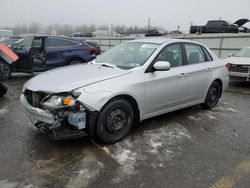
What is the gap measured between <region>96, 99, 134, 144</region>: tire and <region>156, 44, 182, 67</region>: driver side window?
1.23 m

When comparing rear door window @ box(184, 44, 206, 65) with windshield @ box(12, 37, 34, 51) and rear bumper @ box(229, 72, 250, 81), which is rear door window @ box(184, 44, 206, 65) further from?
windshield @ box(12, 37, 34, 51)

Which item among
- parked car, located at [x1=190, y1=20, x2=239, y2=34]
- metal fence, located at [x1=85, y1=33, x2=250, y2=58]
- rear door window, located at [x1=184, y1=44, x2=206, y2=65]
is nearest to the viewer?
rear door window, located at [x1=184, y1=44, x2=206, y2=65]

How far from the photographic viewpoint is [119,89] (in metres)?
3.88

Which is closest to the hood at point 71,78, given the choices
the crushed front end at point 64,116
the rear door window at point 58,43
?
the crushed front end at point 64,116

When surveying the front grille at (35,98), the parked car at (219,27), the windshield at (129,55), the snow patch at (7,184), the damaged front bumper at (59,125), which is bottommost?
the snow patch at (7,184)

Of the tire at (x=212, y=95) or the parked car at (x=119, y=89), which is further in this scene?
the tire at (x=212, y=95)

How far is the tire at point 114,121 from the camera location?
3781mm

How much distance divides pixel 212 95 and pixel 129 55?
7.99ft

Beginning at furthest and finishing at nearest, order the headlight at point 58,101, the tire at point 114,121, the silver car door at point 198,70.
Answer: the silver car door at point 198,70 < the tire at point 114,121 < the headlight at point 58,101

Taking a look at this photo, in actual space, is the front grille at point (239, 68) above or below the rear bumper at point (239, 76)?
above

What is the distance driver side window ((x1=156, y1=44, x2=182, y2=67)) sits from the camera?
4763 millimetres

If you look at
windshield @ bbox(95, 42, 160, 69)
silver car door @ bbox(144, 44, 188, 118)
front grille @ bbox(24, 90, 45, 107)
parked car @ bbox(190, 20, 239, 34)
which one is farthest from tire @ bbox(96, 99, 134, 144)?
parked car @ bbox(190, 20, 239, 34)

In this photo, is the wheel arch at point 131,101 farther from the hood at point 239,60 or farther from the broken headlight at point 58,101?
the hood at point 239,60

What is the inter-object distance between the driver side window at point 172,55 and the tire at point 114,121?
123 centimetres
